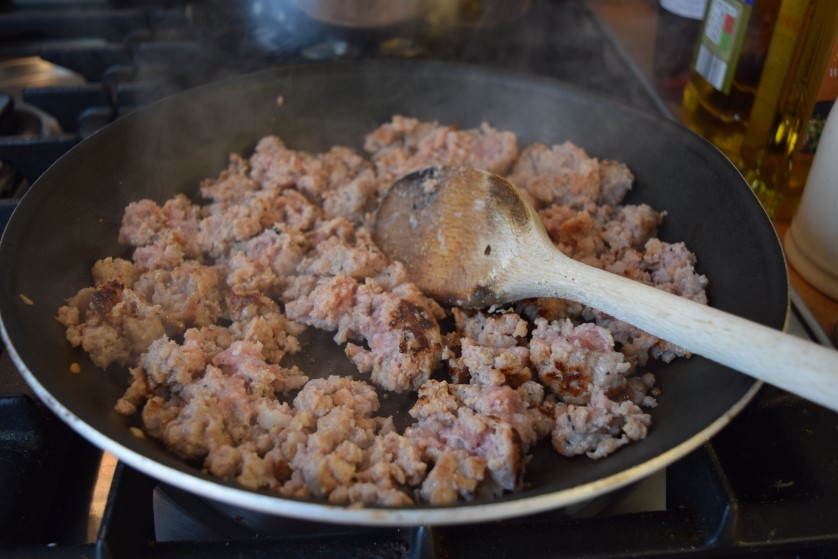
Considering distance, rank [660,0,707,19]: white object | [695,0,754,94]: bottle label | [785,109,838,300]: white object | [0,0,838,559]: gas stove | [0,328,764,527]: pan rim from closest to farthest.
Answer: [0,328,764,527]: pan rim < [0,0,838,559]: gas stove < [785,109,838,300]: white object < [695,0,754,94]: bottle label < [660,0,707,19]: white object

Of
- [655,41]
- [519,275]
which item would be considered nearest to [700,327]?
[519,275]

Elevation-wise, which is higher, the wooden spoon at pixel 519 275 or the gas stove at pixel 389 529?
the wooden spoon at pixel 519 275

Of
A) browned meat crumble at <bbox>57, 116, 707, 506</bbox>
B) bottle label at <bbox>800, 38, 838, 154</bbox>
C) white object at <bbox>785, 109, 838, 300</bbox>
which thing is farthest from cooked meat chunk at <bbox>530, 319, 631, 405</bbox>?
bottle label at <bbox>800, 38, 838, 154</bbox>

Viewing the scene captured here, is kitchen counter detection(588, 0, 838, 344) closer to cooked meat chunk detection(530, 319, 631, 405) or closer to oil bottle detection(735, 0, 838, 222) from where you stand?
oil bottle detection(735, 0, 838, 222)

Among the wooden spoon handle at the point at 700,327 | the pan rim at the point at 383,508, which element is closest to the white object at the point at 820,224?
the wooden spoon handle at the point at 700,327

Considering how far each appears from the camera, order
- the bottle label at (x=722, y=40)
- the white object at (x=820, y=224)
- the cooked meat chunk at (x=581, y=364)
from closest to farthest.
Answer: the cooked meat chunk at (x=581, y=364) < the white object at (x=820, y=224) < the bottle label at (x=722, y=40)

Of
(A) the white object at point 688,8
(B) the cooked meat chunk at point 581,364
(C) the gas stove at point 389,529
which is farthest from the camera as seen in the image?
(A) the white object at point 688,8

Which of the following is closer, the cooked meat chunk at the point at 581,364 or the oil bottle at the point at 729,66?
the cooked meat chunk at the point at 581,364

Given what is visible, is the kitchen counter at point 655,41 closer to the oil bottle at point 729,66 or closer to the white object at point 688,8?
the white object at point 688,8
